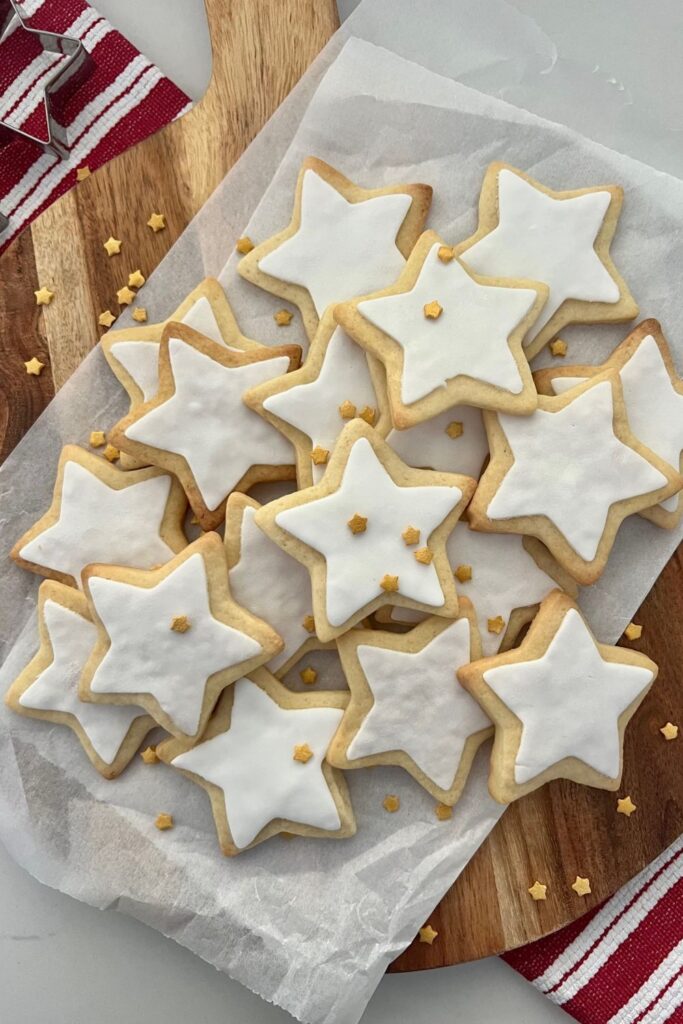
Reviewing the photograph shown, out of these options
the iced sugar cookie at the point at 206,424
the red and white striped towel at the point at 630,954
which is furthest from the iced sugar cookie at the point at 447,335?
the red and white striped towel at the point at 630,954

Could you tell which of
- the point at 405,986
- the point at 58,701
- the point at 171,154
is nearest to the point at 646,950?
the point at 405,986

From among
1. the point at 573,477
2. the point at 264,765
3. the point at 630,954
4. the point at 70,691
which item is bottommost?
the point at 630,954

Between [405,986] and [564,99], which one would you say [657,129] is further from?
[405,986]

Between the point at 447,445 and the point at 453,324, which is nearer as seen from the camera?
the point at 453,324

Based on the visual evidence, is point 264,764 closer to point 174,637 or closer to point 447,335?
point 174,637

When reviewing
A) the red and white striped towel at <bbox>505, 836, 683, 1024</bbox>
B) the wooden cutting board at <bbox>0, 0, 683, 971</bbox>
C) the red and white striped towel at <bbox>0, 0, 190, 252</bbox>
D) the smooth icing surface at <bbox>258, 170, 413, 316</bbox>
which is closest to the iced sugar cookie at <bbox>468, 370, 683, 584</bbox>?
the wooden cutting board at <bbox>0, 0, 683, 971</bbox>

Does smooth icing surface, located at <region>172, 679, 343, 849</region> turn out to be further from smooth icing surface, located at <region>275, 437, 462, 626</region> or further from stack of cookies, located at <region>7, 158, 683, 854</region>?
smooth icing surface, located at <region>275, 437, 462, 626</region>

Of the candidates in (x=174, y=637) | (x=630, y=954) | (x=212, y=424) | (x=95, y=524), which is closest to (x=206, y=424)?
(x=212, y=424)
